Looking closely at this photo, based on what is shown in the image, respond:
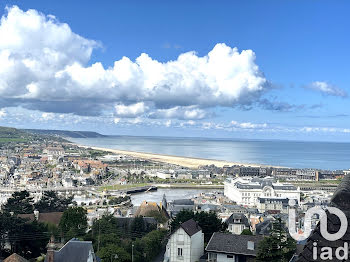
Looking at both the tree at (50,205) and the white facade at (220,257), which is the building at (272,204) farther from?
the white facade at (220,257)

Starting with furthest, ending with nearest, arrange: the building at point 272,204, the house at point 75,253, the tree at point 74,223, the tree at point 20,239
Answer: the building at point 272,204
the tree at point 74,223
the tree at point 20,239
the house at point 75,253

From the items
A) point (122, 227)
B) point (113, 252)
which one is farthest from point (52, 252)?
point (122, 227)

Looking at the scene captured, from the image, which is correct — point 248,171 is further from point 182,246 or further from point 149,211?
point 182,246

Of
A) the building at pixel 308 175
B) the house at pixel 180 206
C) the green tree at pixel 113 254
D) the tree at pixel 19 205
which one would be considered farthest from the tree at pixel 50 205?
the building at pixel 308 175

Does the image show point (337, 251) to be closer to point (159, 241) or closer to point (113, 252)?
point (113, 252)

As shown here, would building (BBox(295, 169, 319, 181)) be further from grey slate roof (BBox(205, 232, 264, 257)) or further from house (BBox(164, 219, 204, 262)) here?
house (BBox(164, 219, 204, 262))

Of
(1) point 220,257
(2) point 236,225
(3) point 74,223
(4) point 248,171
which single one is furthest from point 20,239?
(4) point 248,171
